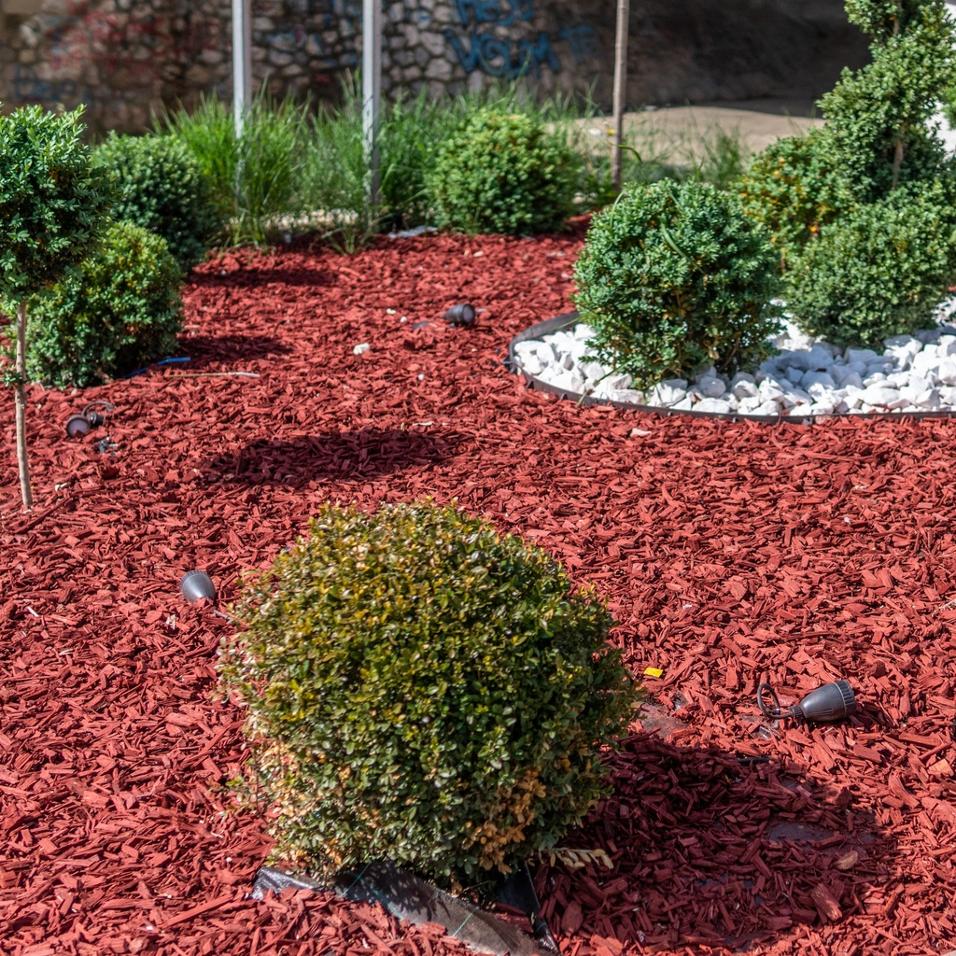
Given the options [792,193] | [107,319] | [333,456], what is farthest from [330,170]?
[333,456]

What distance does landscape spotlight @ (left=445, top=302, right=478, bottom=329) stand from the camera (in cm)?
681

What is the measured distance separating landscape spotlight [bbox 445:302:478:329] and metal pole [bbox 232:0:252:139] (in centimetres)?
326

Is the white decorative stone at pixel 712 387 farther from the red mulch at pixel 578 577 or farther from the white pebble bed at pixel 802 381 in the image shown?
the red mulch at pixel 578 577

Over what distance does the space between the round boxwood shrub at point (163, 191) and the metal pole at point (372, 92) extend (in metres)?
1.49

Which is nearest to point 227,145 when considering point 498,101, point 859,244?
point 498,101

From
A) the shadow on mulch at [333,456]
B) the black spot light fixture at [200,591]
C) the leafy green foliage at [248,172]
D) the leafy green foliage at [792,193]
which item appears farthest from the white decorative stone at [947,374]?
the leafy green foliage at [248,172]

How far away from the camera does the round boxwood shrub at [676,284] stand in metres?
5.46

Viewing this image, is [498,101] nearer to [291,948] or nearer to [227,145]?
[227,145]

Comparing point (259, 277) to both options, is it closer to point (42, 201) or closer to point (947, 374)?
point (42, 201)

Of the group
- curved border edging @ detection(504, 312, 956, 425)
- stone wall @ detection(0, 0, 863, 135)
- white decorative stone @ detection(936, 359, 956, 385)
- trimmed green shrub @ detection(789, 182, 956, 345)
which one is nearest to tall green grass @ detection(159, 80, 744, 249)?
stone wall @ detection(0, 0, 863, 135)

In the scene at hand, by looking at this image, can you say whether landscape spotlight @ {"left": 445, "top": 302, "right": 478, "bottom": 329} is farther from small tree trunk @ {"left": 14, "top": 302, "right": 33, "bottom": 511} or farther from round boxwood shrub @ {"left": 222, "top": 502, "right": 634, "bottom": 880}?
round boxwood shrub @ {"left": 222, "top": 502, "right": 634, "bottom": 880}

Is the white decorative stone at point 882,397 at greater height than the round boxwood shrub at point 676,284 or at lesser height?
lesser

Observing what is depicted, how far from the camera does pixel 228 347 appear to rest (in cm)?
661

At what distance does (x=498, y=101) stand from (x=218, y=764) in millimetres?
7436
